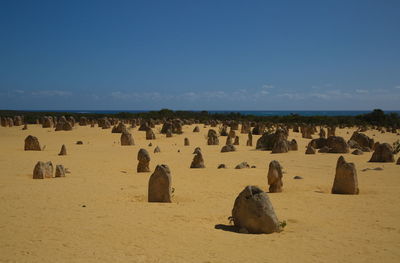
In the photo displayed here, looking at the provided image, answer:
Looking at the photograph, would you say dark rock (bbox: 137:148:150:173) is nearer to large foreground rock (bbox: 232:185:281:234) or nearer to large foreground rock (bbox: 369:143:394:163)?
large foreground rock (bbox: 232:185:281:234)

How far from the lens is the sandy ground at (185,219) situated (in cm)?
600

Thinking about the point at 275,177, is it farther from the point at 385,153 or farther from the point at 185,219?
the point at 385,153

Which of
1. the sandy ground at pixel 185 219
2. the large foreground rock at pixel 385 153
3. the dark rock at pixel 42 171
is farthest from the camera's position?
the large foreground rock at pixel 385 153

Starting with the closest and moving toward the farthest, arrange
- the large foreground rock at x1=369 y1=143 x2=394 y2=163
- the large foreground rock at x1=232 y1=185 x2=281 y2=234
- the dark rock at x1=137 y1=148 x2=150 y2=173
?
1. the large foreground rock at x1=232 y1=185 x2=281 y2=234
2. the dark rock at x1=137 y1=148 x2=150 y2=173
3. the large foreground rock at x1=369 y1=143 x2=394 y2=163

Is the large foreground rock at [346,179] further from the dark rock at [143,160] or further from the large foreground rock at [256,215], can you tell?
the dark rock at [143,160]

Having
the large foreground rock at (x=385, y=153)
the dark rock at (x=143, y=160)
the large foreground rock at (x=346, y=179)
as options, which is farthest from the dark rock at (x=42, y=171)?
the large foreground rock at (x=385, y=153)


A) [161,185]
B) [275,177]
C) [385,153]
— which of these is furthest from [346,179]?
[385,153]

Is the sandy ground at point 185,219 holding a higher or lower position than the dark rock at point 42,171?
lower

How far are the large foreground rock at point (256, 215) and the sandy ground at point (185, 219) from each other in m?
0.22

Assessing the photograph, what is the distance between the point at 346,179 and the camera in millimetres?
11078

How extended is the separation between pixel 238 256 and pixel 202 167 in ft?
32.4

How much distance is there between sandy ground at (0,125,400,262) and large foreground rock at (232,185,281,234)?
0.22 metres

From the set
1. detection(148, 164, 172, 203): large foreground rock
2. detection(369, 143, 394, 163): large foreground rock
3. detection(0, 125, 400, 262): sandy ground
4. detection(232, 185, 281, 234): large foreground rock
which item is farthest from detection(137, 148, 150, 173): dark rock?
detection(369, 143, 394, 163): large foreground rock

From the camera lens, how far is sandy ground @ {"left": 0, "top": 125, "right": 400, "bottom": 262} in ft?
19.7
